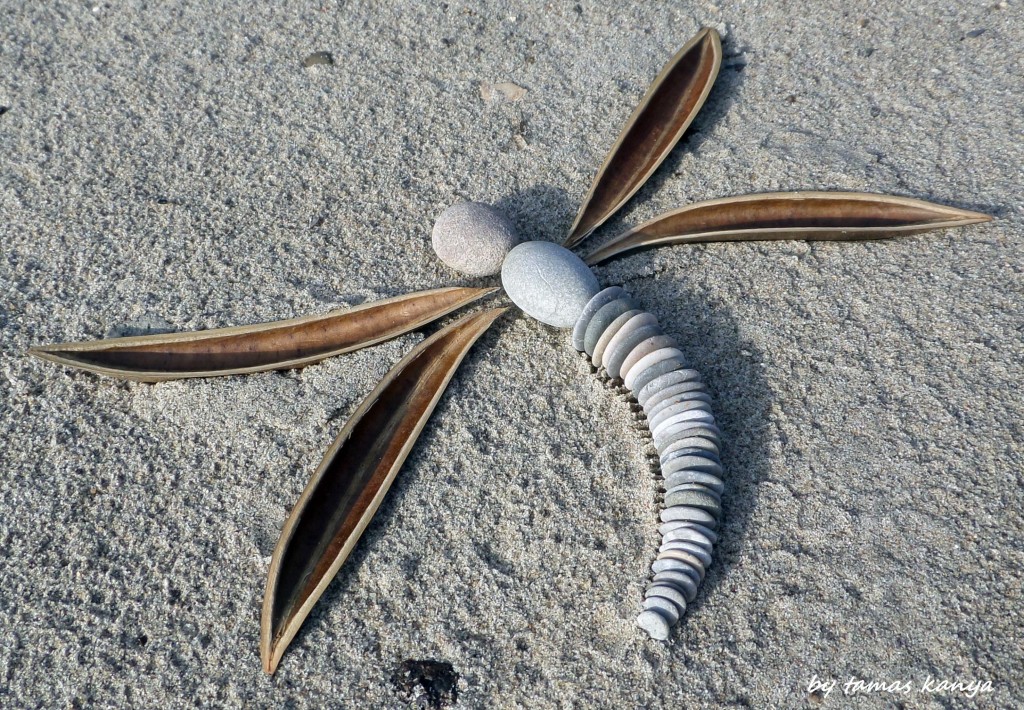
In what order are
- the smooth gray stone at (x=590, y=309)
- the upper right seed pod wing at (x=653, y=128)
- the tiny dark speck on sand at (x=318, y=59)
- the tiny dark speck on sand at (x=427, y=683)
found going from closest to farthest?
the tiny dark speck on sand at (x=427, y=683), the smooth gray stone at (x=590, y=309), the upper right seed pod wing at (x=653, y=128), the tiny dark speck on sand at (x=318, y=59)

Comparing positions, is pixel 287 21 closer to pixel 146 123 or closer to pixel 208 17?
pixel 208 17

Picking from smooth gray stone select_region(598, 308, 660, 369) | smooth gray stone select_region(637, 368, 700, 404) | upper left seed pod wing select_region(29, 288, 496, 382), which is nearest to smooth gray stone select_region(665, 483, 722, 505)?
smooth gray stone select_region(637, 368, 700, 404)

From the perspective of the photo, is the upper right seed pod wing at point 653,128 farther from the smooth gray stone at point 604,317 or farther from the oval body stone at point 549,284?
the smooth gray stone at point 604,317

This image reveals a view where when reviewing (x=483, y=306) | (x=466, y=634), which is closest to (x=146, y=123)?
(x=483, y=306)

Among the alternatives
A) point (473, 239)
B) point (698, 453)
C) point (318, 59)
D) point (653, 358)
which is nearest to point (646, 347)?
point (653, 358)

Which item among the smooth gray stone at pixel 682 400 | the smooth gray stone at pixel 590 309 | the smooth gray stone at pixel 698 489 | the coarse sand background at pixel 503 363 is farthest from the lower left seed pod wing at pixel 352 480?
the smooth gray stone at pixel 698 489

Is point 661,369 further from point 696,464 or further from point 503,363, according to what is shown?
point 503,363
